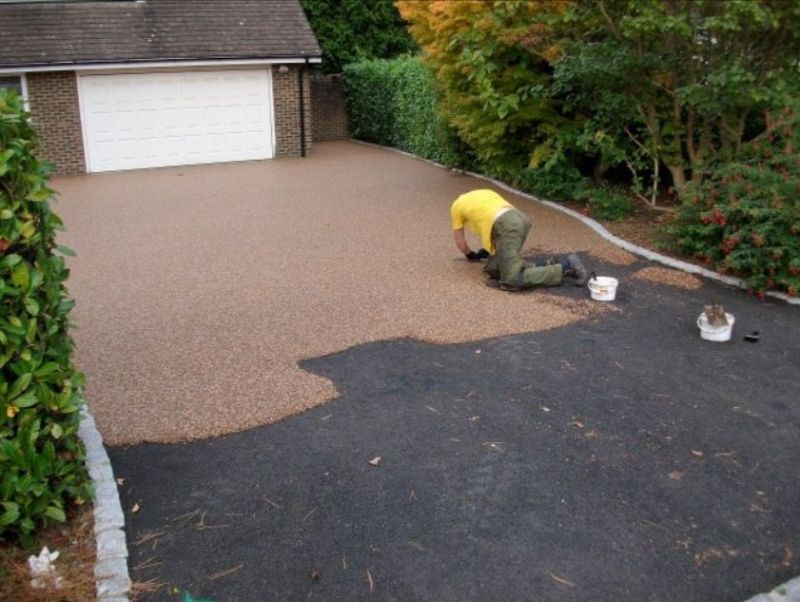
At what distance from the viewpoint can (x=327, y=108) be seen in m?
24.7

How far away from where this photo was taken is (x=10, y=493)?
3.52 metres

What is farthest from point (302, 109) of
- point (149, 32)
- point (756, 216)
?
point (756, 216)

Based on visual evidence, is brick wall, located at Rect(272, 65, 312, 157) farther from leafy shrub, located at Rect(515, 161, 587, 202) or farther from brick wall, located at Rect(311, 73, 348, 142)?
leafy shrub, located at Rect(515, 161, 587, 202)

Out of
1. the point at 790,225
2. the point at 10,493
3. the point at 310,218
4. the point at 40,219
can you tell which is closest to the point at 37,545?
the point at 10,493

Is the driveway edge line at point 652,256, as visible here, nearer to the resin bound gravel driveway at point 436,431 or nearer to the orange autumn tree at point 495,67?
the resin bound gravel driveway at point 436,431

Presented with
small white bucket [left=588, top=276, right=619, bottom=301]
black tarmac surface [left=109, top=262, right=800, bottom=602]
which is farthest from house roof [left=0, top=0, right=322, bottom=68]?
black tarmac surface [left=109, top=262, right=800, bottom=602]

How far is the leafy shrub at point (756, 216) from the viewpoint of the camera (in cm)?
758

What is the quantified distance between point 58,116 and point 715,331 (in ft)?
52.3

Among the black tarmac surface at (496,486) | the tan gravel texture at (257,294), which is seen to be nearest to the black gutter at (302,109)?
the tan gravel texture at (257,294)

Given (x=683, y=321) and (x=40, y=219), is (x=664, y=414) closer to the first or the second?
(x=683, y=321)

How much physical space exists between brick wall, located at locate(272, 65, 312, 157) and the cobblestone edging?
16083 millimetres

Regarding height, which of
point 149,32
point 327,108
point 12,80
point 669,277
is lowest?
point 669,277

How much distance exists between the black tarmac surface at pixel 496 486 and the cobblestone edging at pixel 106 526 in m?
0.09

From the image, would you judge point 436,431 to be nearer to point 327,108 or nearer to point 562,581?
point 562,581
